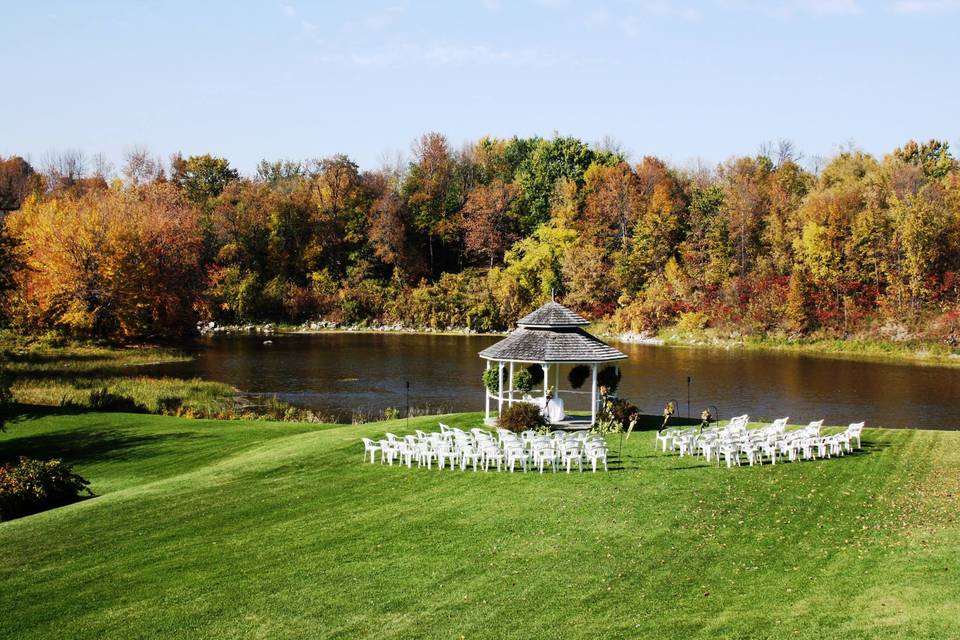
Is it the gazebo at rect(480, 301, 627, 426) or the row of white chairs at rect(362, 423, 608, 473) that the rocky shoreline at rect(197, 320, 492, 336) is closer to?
the gazebo at rect(480, 301, 627, 426)

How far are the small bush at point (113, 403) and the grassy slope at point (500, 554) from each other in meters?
13.6

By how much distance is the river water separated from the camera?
35906 millimetres

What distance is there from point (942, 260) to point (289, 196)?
→ 214 ft

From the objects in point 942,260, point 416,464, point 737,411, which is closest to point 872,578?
point 416,464

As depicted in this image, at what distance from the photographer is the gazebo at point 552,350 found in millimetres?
26234

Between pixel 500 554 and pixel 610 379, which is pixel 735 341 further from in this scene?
pixel 500 554

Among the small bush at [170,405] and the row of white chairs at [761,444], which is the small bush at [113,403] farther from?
the row of white chairs at [761,444]

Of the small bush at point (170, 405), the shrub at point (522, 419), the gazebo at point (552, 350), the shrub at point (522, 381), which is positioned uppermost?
the gazebo at point (552, 350)

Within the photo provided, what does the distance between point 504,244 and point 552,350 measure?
62.2 meters

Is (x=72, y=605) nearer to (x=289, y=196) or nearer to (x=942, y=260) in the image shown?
(x=942, y=260)

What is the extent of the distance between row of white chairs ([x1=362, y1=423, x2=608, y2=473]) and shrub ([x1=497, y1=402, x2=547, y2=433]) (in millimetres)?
3579

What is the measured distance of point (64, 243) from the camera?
55500mm

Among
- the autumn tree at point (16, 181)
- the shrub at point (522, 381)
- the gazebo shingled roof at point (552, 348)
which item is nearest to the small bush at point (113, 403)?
the gazebo shingled roof at point (552, 348)

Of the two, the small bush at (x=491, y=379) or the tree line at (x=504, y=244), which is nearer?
the small bush at (x=491, y=379)
